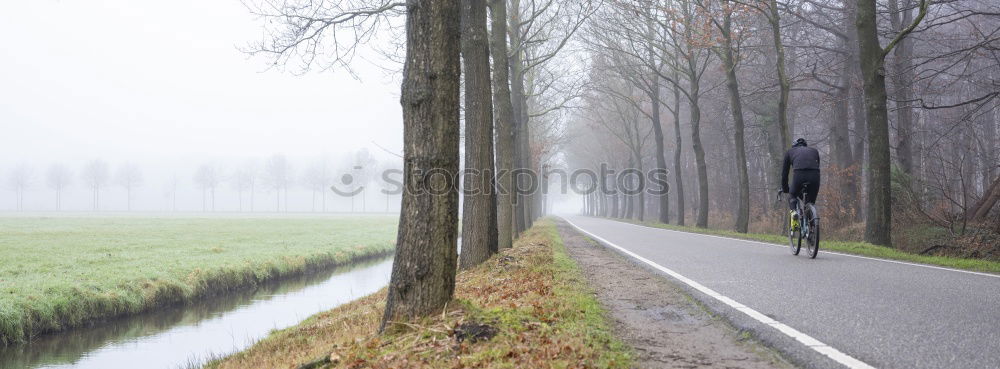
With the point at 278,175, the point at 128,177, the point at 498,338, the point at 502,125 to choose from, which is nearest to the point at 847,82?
the point at 502,125

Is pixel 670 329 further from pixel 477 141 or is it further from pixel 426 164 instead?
pixel 477 141

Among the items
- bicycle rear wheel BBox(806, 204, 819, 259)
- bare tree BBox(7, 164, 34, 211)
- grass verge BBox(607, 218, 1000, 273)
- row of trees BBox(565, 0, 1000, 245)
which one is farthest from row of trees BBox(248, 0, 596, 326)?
bare tree BBox(7, 164, 34, 211)

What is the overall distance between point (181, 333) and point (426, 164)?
913cm

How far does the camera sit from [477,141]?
9781 mm

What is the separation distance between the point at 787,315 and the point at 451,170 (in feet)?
9.97

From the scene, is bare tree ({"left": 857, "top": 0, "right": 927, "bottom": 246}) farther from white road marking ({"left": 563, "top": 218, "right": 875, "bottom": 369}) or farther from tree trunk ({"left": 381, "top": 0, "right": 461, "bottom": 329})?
tree trunk ({"left": 381, "top": 0, "right": 461, "bottom": 329})

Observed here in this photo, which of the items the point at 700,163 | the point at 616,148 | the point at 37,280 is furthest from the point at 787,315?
the point at 616,148

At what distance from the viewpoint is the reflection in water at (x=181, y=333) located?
32.0 feet

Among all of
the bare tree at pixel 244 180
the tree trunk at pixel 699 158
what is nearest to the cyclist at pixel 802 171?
the tree trunk at pixel 699 158

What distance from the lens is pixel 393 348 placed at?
178 inches

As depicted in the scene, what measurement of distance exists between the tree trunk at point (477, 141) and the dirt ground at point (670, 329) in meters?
2.66

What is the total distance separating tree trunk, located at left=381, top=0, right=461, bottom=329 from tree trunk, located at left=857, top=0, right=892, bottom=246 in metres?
10.7

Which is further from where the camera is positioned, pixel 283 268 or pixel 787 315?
pixel 283 268

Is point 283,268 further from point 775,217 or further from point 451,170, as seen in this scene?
point 775,217
